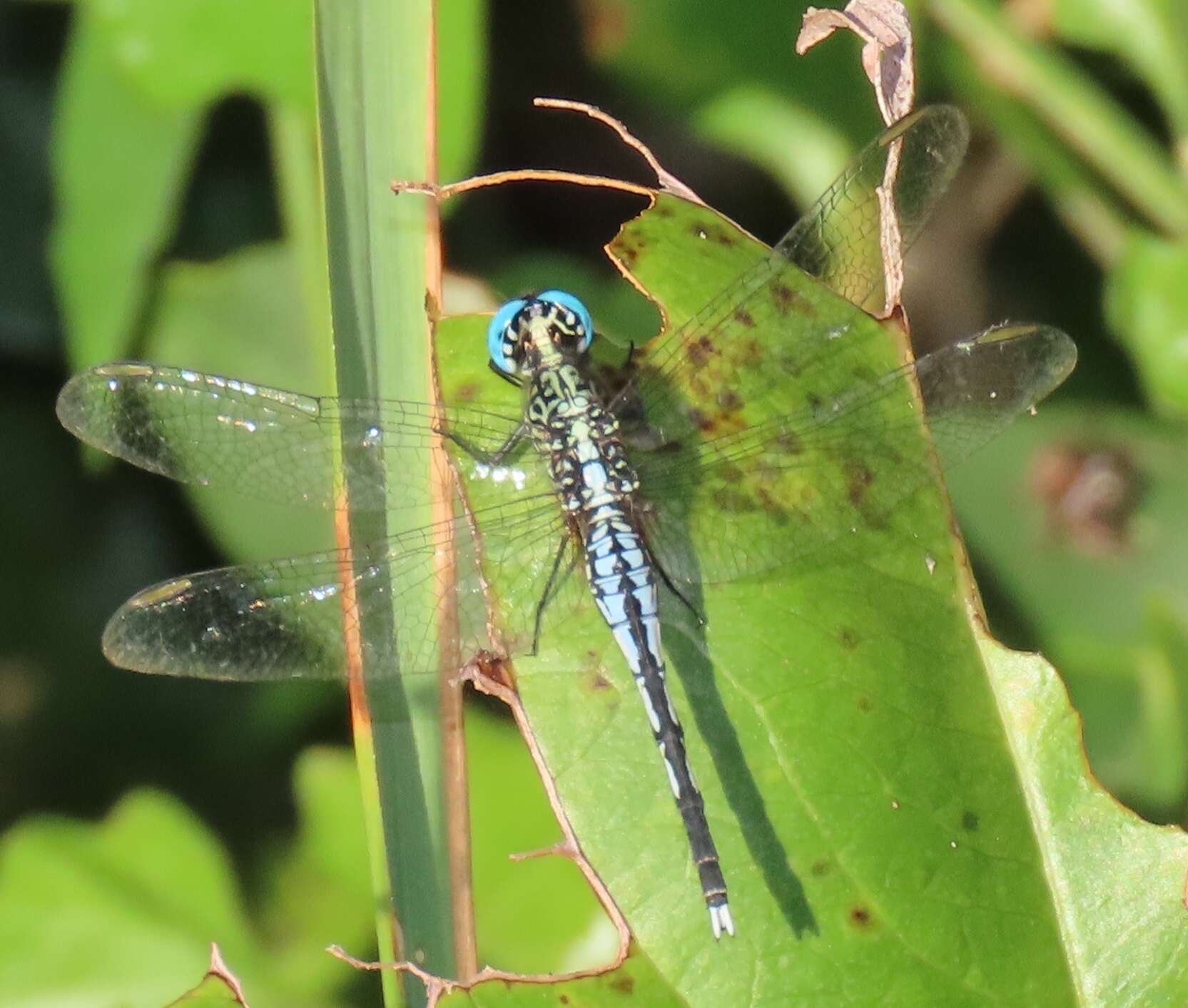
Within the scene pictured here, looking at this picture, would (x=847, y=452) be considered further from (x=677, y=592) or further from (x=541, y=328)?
(x=541, y=328)

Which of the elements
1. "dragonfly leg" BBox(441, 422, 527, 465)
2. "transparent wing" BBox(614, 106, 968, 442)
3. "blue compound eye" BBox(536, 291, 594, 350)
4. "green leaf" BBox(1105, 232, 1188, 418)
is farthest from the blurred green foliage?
"transparent wing" BBox(614, 106, 968, 442)

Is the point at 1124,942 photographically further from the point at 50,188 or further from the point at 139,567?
the point at 50,188

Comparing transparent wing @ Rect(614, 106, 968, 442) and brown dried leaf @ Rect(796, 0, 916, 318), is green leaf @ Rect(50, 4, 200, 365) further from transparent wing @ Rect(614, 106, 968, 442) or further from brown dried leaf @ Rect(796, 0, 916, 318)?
brown dried leaf @ Rect(796, 0, 916, 318)

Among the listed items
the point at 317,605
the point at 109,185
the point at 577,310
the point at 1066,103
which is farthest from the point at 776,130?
the point at 317,605

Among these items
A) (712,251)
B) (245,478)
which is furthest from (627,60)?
(245,478)

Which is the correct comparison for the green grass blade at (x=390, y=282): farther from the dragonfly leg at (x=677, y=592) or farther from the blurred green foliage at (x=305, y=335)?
the blurred green foliage at (x=305, y=335)

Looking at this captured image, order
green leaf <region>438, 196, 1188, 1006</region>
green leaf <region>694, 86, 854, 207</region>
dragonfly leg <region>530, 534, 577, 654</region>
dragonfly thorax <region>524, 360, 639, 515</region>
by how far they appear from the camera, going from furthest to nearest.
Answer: green leaf <region>694, 86, 854, 207</region> → dragonfly thorax <region>524, 360, 639, 515</region> → dragonfly leg <region>530, 534, 577, 654</region> → green leaf <region>438, 196, 1188, 1006</region>
